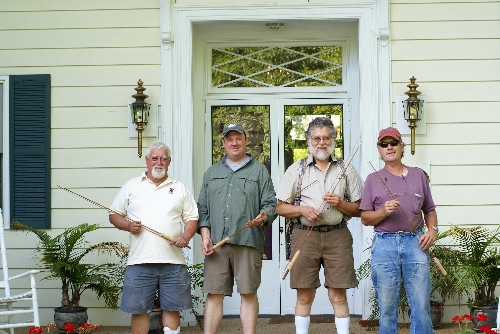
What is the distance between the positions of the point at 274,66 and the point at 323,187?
238cm

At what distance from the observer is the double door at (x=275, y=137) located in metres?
7.02

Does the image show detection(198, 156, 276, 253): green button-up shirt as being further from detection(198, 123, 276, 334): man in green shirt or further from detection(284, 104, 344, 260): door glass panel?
detection(284, 104, 344, 260): door glass panel

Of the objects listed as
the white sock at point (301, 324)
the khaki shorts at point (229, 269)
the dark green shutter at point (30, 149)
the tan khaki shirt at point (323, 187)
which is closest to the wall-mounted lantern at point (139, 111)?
the dark green shutter at point (30, 149)

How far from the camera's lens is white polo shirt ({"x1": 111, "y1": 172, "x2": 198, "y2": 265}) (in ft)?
16.5

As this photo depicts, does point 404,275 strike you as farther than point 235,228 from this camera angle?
No

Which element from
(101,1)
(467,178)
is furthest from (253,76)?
(467,178)

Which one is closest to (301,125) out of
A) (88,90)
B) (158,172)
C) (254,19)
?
(254,19)

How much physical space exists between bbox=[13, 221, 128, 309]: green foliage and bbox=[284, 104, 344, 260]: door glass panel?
1686 millimetres

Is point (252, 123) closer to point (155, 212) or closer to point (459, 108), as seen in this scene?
point (459, 108)

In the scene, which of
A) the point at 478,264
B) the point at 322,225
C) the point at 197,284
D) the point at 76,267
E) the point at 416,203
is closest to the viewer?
the point at 416,203

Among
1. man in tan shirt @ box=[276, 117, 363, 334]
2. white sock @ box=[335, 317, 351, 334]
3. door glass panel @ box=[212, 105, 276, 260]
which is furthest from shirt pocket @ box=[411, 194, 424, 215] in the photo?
door glass panel @ box=[212, 105, 276, 260]

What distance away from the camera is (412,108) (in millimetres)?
6496

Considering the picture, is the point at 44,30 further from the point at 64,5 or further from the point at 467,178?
the point at 467,178

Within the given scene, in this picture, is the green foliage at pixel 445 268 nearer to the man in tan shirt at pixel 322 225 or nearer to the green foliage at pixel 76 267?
the man in tan shirt at pixel 322 225
